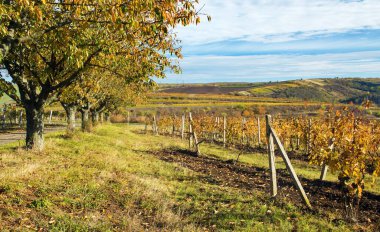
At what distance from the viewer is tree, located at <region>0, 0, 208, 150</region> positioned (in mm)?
6719

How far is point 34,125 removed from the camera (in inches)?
525

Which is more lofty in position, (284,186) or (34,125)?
(34,125)

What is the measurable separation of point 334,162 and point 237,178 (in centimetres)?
496

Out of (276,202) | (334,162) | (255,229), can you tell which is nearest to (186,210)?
(255,229)

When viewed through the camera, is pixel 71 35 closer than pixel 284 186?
Yes

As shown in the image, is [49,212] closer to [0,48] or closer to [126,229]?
[126,229]

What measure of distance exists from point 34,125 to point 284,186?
33.5 ft

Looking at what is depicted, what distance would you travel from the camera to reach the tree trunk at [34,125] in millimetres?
13141

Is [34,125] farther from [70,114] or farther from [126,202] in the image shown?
[70,114]

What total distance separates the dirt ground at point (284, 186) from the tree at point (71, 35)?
503 centimetres

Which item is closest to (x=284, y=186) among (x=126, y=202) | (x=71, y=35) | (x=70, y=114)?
(x=126, y=202)

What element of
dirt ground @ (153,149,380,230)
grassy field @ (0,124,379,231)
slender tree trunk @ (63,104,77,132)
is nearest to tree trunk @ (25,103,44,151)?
grassy field @ (0,124,379,231)

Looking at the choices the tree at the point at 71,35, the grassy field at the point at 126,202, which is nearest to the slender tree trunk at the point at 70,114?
the tree at the point at 71,35

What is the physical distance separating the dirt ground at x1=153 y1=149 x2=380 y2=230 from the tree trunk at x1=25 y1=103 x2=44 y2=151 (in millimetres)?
6291
